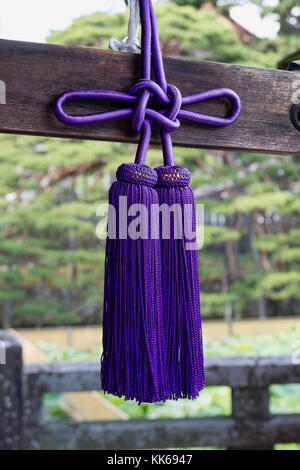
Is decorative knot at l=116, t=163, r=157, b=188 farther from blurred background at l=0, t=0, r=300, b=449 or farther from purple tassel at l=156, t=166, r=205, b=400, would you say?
blurred background at l=0, t=0, r=300, b=449

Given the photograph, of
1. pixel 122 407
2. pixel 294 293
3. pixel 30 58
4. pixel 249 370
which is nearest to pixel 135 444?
pixel 249 370

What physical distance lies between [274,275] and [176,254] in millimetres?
4081

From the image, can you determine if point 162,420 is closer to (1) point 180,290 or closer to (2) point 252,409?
(2) point 252,409

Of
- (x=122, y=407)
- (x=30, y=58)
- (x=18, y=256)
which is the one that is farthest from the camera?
(x=18, y=256)

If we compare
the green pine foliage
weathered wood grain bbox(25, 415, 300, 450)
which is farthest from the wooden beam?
the green pine foliage

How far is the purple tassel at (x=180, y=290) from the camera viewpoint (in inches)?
15.8

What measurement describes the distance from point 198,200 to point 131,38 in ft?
12.6

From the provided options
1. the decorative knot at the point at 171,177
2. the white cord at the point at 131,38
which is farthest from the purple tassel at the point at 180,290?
the white cord at the point at 131,38

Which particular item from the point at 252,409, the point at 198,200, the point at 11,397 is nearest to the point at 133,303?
the point at 11,397

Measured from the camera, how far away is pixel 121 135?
439 mm

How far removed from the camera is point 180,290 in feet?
1.34

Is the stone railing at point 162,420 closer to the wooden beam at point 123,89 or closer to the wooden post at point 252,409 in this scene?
the wooden post at point 252,409

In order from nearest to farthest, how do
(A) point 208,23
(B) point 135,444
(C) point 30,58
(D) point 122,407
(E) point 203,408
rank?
(C) point 30,58 → (B) point 135,444 → (E) point 203,408 → (D) point 122,407 → (A) point 208,23
